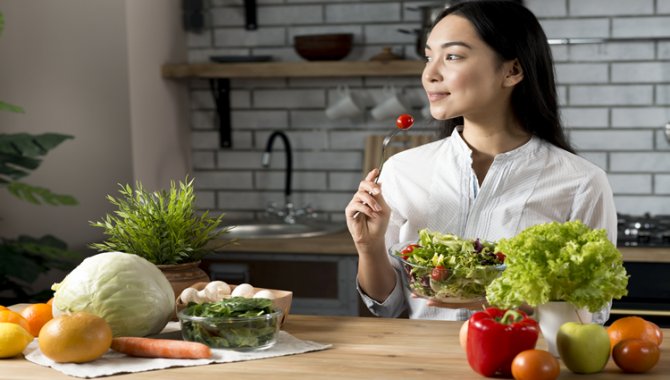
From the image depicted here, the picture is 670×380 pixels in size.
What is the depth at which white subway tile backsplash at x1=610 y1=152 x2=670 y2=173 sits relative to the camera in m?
4.16

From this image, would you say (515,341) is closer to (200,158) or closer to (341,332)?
(341,332)

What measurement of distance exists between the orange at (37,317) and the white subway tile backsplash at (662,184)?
2.94 metres

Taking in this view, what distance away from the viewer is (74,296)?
1858 millimetres

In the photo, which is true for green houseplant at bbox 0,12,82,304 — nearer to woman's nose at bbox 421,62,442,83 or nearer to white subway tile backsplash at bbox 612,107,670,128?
woman's nose at bbox 421,62,442,83

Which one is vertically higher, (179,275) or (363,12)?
(363,12)

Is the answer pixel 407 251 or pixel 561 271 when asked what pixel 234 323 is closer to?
pixel 407 251

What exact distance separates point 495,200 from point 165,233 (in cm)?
89

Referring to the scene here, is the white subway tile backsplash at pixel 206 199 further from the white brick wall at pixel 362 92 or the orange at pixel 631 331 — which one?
the orange at pixel 631 331

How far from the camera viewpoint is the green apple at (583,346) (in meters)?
1.63

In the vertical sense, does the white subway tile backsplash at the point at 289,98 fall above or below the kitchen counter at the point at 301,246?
above

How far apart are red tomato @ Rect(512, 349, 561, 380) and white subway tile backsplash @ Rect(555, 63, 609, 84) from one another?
111 inches

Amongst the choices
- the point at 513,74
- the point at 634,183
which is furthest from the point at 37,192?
the point at 634,183

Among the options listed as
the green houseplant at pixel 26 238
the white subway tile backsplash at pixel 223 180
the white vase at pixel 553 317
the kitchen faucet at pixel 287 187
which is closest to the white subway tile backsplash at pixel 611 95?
the kitchen faucet at pixel 287 187

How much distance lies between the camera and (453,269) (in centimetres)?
192
